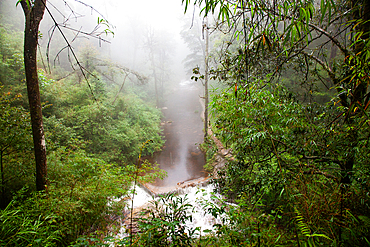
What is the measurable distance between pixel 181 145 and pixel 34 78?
8.81 m

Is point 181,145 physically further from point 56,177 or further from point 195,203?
point 56,177

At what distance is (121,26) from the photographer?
123 feet

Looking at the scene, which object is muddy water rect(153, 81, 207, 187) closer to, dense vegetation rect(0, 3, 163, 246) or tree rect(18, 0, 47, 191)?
dense vegetation rect(0, 3, 163, 246)

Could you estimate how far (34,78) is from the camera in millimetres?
2771

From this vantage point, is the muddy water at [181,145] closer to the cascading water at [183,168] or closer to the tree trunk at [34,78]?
the cascading water at [183,168]

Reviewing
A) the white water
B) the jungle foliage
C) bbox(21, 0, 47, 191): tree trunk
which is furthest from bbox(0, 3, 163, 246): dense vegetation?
the jungle foliage

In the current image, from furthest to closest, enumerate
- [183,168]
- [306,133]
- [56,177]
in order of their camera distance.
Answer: [183,168]
[56,177]
[306,133]

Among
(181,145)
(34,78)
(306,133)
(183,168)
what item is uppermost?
(34,78)

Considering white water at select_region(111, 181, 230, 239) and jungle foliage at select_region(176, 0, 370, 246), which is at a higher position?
jungle foliage at select_region(176, 0, 370, 246)

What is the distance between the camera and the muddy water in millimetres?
7867

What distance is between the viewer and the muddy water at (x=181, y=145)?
787 cm

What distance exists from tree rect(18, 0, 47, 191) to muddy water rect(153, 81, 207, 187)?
3.58 m

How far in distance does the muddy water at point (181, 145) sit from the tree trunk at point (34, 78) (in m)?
3.58

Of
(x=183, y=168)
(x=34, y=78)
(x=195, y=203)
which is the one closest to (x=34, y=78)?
(x=34, y=78)
